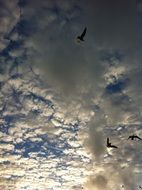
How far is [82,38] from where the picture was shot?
200 ft
